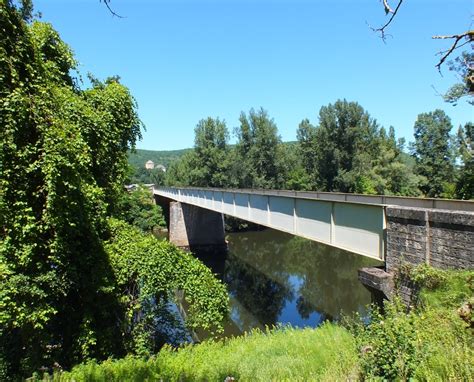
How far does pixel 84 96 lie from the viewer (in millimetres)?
12844

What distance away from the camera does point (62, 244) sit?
29.6 feet

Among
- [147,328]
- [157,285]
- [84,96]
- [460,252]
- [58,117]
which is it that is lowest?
[147,328]

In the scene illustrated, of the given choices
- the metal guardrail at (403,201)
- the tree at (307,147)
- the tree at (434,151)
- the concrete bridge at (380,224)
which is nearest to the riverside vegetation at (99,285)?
the concrete bridge at (380,224)

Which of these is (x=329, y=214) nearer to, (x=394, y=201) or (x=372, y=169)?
(x=394, y=201)

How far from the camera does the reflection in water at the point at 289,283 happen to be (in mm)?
20047

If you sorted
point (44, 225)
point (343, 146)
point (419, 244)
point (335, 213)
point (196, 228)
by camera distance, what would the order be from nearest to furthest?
1. point (419, 244)
2. point (44, 225)
3. point (335, 213)
4. point (196, 228)
5. point (343, 146)

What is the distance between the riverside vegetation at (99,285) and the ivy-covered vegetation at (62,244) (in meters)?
0.03

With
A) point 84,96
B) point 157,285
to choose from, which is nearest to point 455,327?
point 157,285

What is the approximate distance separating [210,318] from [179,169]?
5953 centimetres

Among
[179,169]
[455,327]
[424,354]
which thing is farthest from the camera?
[179,169]

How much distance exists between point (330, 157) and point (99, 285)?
44.4 m

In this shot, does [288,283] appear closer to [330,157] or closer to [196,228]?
[196,228]

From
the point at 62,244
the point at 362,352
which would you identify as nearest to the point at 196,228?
the point at 62,244

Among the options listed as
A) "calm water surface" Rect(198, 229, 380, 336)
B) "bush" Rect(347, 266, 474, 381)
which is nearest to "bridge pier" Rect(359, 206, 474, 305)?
"bush" Rect(347, 266, 474, 381)
